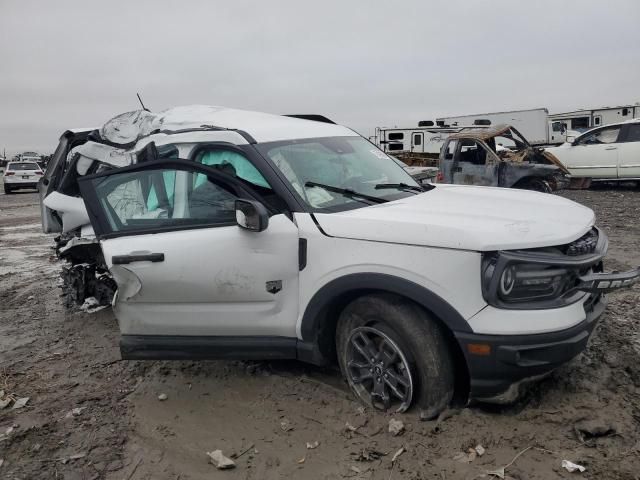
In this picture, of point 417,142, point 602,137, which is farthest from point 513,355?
point 417,142

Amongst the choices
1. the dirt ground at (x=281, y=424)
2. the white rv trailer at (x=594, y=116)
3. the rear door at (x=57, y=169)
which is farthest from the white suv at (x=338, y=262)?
the white rv trailer at (x=594, y=116)

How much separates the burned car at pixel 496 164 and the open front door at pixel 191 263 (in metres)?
9.18

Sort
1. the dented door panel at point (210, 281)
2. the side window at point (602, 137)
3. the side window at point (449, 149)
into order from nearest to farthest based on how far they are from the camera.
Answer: the dented door panel at point (210, 281)
the side window at point (449, 149)
the side window at point (602, 137)

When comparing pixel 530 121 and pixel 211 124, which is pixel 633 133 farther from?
pixel 211 124

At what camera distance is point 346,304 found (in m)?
3.35

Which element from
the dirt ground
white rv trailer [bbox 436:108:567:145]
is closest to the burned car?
the dirt ground

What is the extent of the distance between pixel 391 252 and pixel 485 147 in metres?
9.92

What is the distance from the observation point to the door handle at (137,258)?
11.8ft

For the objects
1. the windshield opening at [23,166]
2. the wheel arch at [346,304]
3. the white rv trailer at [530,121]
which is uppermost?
the white rv trailer at [530,121]

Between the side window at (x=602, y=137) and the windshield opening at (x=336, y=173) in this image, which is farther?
the side window at (x=602, y=137)

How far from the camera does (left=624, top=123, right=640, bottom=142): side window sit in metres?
13.8

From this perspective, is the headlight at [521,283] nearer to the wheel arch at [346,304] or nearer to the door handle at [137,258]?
the wheel arch at [346,304]

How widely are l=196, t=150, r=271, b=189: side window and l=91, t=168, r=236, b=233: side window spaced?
0.43 ft

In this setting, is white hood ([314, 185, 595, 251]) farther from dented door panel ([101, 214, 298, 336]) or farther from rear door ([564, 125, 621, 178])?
rear door ([564, 125, 621, 178])
